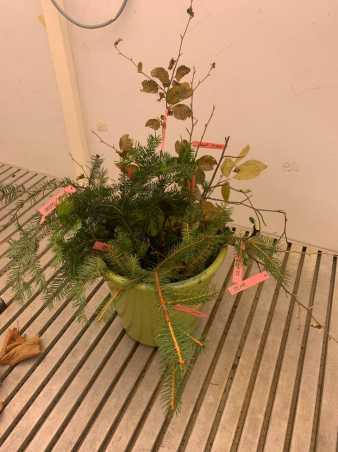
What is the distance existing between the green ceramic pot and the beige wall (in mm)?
354

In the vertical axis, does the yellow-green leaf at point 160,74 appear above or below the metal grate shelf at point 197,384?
above

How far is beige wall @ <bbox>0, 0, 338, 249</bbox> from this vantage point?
0.76 m

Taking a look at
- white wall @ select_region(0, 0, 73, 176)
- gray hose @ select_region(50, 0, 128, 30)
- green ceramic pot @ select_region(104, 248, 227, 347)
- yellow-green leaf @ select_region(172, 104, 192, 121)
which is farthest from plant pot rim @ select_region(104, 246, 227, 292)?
white wall @ select_region(0, 0, 73, 176)

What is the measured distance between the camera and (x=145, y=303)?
0.66 metres

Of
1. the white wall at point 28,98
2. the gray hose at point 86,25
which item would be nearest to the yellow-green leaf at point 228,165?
the gray hose at point 86,25

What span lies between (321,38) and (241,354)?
631mm

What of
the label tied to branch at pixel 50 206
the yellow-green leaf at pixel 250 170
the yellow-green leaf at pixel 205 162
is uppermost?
the yellow-green leaf at pixel 250 170

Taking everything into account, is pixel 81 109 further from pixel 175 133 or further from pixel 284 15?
pixel 284 15

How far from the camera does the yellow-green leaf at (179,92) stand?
1.97 ft

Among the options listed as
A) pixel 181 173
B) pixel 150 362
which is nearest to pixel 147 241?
pixel 181 173

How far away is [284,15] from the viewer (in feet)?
2.45

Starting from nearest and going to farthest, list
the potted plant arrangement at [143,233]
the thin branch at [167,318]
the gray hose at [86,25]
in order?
the thin branch at [167,318] < the potted plant arrangement at [143,233] < the gray hose at [86,25]

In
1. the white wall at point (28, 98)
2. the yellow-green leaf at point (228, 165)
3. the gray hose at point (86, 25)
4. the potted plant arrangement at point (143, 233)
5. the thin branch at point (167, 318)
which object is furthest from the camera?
the white wall at point (28, 98)

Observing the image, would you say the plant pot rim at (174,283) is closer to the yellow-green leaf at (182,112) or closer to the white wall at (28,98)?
the yellow-green leaf at (182,112)
